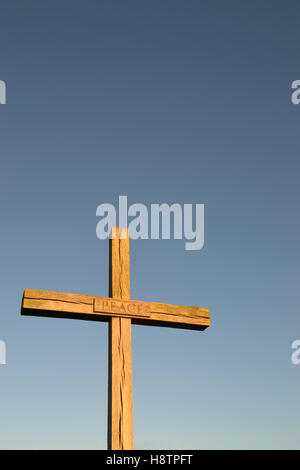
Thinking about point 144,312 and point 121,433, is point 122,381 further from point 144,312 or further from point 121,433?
point 144,312

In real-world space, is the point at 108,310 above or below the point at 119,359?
above

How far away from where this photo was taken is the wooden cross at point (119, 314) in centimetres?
462

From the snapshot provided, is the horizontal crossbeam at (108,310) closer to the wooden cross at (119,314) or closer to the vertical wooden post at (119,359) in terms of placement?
the wooden cross at (119,314)

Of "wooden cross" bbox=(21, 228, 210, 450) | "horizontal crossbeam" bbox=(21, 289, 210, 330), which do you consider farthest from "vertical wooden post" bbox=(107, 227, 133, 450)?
"horizontal crossbeam" bbox=(21, 289, 210, 330)

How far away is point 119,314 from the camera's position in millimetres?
5156

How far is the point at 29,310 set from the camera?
482 centimetres

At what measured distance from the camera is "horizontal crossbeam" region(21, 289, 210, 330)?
4.83 meters

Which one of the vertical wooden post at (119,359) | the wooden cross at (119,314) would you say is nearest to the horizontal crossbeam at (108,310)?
the wooden cross at (119,314)

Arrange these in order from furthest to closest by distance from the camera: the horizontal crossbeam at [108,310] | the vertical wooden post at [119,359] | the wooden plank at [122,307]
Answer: the wooden plank at [122,307] → the horizontal crossbeam at [108,310] → the vertical wooden post at [119,359]

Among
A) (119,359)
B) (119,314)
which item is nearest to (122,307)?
(119,314)

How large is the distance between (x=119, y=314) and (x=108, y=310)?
13cm

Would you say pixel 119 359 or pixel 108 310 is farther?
pixel 108 310

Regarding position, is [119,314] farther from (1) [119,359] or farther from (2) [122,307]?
(1) [119,359]
